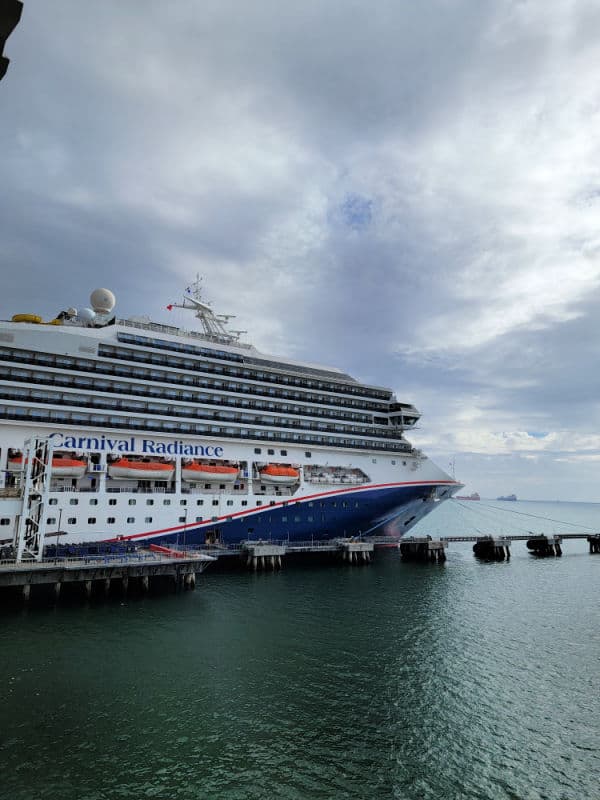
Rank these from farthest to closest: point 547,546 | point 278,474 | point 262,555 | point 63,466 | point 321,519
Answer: point 547,546 < point 321,519 < point 278,474 < point 262,555 < point 63,466

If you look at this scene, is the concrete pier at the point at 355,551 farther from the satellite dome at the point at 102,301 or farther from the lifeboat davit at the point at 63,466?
the satellite dome at the point at 102,301

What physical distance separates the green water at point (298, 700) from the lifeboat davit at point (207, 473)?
32.1ft

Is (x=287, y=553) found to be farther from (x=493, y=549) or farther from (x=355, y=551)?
(x=493, y=549)

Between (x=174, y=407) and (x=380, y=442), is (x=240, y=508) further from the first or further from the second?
(x=380, y=442)

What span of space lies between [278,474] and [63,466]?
16166 millimetres

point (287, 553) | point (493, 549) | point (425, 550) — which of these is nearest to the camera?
point (287, 553)

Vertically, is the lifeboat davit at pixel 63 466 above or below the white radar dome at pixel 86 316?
below

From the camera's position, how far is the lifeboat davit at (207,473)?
118ft

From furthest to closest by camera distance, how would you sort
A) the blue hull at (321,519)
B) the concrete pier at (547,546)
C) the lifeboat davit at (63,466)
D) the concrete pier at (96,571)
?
the concrete pier at (547,546)
the blue hull at (321,519)
the lifeboat davit at (63,466)
the concrete pier at (96,571)

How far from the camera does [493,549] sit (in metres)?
50.2

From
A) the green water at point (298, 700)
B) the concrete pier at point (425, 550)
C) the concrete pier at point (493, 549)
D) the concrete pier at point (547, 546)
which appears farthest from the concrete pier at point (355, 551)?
the concrete pier at point (547, 546)

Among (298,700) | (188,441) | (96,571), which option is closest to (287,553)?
(188,441)

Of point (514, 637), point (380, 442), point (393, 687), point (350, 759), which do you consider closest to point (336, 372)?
point (380, 442)

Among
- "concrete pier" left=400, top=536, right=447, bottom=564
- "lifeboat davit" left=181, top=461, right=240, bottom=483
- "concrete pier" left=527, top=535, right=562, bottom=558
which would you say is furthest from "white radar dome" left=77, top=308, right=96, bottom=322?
"concrete pier" left=527, top=535, right=562, bottom=558
